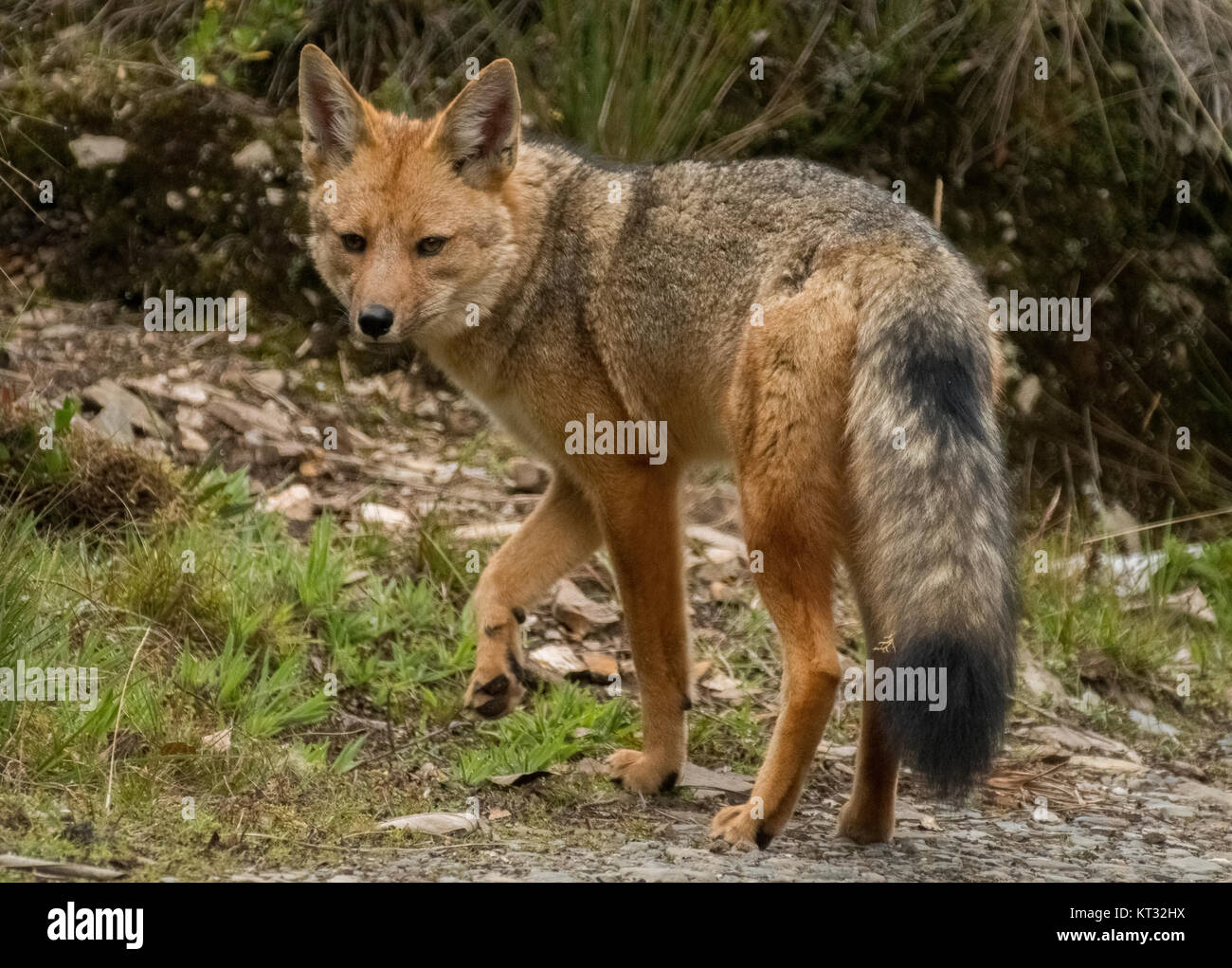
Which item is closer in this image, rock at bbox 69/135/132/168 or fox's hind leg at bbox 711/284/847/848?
fox's hind leg at bbox 711/284/847/848

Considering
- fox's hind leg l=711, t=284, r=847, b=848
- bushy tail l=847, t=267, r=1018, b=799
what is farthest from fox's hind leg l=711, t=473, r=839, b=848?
bushy tail l=847, t=267, r=1018, b=799

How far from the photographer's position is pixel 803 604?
4.38 meters

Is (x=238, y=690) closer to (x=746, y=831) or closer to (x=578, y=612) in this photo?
(x=578, y=612)

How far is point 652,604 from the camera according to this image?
200 inches

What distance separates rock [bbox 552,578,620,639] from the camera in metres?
6.28

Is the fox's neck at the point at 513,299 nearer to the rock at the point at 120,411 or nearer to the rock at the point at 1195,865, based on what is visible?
the rock at the point at 120,411

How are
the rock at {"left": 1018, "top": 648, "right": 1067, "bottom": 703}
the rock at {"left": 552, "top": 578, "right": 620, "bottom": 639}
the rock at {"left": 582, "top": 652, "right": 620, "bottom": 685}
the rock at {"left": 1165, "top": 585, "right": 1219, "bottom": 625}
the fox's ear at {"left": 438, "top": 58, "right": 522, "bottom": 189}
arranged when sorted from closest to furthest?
the fox's ear at {"left": 438, "top": 58, "right": 522, "bottom": 189} < the rock at {"left": 582, "top": 652, "right": 620, "bottom": 685} < the rock at {"left": 552, "top": 578, "right": 620, "bottom": 639} < the rock at {"left": 1018, "top": 648, "right": 1067, "bottom": 703} < the rock at {"left": 1165, "top": 585, "right": 1219, "bottom": 625}

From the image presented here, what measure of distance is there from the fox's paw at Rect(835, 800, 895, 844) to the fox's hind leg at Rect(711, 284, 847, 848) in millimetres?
409

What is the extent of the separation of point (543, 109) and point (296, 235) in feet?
5.26

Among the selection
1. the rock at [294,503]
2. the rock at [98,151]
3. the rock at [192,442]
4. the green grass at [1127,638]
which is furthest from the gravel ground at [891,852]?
the rock at [98,151]

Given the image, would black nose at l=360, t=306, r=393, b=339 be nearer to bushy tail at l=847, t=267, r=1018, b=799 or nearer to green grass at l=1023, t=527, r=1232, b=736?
bushy tail at l=847, t=267, r=1018, b=799

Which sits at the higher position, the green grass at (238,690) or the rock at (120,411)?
the rock at (120,411)

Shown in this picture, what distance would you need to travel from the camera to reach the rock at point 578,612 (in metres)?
6.28

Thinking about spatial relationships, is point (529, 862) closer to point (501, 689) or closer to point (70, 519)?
point (501, 689)
